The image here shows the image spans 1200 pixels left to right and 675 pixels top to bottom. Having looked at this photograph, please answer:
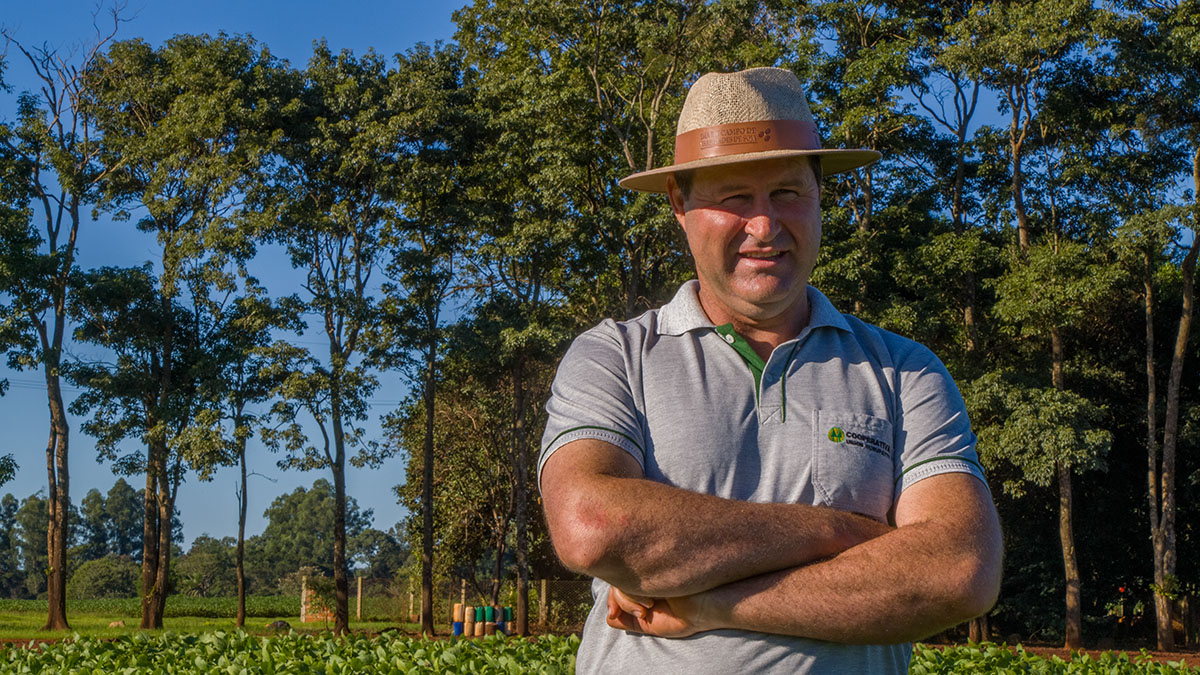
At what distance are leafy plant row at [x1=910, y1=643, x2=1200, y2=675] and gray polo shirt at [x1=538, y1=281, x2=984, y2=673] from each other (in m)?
4.69

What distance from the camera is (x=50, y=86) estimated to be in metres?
29.8

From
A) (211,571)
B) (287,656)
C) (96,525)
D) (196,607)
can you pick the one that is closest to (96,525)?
(96,525)

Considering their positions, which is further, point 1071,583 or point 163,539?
point 163,539

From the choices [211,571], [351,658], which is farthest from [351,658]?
[211,571]

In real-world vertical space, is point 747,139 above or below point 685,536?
above

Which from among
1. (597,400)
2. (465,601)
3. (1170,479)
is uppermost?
(1170,479)

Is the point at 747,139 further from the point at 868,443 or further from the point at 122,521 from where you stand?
the point at 122,521

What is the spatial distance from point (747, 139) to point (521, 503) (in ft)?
85.6

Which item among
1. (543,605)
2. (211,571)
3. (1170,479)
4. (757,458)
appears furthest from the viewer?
(211,571)

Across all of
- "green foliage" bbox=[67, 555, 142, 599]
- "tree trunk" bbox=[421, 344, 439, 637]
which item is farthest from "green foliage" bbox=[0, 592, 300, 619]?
"tree trunk" bbox=[421, 344, 439, 637]

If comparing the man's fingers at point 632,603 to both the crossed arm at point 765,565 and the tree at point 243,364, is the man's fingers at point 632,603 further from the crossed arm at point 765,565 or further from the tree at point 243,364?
the tree at point 243,364

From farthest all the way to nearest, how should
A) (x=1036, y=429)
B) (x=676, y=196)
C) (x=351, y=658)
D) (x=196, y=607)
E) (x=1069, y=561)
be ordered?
(x=196, y=607), (x=1069, y=561), (x=1036, y=429), (x=351, y=658), (x=676, y=196)

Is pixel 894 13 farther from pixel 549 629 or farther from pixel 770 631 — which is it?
pixel 770 631

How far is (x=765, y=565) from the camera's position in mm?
1658
